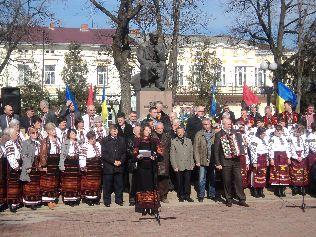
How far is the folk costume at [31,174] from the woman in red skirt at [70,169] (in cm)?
57

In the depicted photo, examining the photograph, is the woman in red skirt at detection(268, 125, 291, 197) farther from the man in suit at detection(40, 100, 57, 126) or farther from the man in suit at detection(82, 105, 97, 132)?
the man in suit at detection(40, 100, 57, 126)

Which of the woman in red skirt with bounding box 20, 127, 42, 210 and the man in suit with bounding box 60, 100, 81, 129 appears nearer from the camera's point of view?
the woman in red skirt with bounding box 20, 127, 42, 210

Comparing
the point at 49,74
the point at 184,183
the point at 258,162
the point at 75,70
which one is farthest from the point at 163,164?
the point at 49,74

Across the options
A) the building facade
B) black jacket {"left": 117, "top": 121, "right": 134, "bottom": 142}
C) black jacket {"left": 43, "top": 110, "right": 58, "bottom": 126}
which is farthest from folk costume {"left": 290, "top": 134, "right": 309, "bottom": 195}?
the building facade

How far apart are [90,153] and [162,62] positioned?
5.26 m

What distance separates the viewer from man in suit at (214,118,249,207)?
42.8 feet

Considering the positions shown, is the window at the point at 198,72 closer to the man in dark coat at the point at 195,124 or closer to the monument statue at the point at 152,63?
the monument statue at the point at 152,63

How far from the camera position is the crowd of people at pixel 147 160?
12.4 m

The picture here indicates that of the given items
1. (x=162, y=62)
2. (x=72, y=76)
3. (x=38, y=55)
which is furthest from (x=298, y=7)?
(x=38, y=55)

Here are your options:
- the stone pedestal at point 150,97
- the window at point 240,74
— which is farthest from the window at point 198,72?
the stone pedestal at point 150,97

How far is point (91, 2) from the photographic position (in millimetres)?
25219

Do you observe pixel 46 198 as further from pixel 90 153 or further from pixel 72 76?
pixel 72 76

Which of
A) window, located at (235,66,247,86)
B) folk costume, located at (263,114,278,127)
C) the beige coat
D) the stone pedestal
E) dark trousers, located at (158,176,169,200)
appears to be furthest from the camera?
window, located at (235,66,247,86)

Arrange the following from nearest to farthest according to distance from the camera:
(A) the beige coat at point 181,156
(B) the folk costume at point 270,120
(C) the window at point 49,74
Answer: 1. (A) the beige coat at point 181,156
2. (B) the folk costume at point 270,120
3. (C) the window at point 49,74
